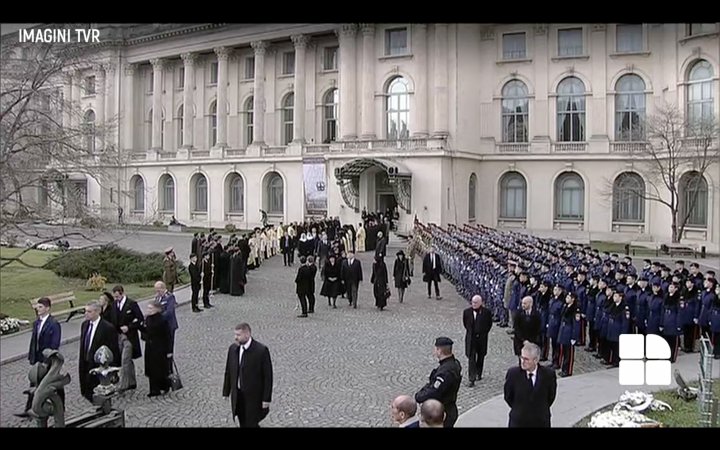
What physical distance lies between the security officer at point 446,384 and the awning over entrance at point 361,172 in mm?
31520

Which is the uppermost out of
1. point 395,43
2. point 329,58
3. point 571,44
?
point 329,58

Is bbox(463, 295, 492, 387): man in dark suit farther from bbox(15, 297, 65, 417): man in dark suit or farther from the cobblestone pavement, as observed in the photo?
bbox(15, 297, 65, 417): man in dark suit

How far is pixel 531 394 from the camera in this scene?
23.4ft

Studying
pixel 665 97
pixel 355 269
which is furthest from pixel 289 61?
pixel 355 269

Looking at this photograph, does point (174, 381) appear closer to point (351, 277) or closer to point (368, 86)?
point (351, 277)

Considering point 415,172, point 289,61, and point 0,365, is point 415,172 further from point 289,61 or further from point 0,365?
point 0,365

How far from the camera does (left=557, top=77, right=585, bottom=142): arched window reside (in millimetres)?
40750

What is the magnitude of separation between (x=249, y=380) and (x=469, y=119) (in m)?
35.8

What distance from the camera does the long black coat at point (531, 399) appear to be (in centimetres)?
712

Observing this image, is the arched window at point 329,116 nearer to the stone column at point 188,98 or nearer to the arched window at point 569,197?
the stone column at point 188,98

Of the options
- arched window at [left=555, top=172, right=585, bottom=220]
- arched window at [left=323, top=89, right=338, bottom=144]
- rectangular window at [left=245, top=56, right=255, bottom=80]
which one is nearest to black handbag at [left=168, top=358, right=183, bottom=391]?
arched window at [left=555, top=172, right=585, bottom=220]

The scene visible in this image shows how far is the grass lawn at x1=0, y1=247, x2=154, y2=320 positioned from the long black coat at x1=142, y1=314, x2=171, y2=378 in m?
5.79

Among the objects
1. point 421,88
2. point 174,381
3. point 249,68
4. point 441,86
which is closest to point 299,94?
point 249,68

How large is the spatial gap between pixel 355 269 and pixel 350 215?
23.6 m
